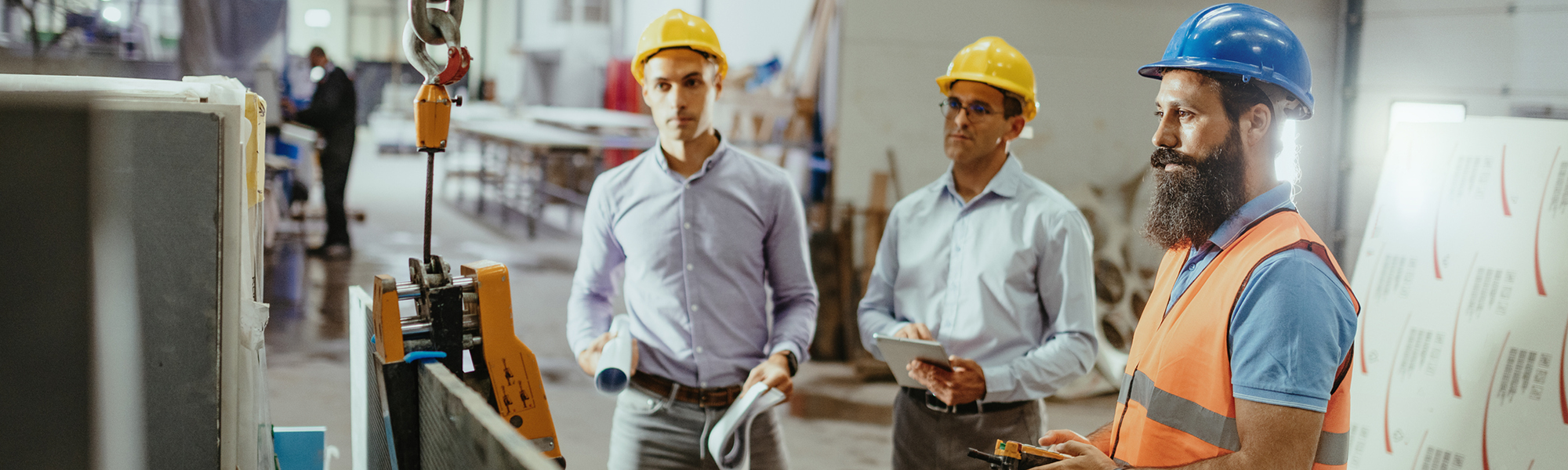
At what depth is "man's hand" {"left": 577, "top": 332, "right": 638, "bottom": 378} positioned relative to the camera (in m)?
2.24

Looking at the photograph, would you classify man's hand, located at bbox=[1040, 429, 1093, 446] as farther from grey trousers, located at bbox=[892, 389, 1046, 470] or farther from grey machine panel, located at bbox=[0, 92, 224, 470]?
grey machine panel, located at bbox=[0, 92, 224, 470]

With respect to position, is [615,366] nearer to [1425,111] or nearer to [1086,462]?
[1086,462]

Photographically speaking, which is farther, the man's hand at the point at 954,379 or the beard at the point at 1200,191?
the man's hand at the point at 954,379

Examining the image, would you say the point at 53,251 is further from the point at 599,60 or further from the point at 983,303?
the point at 599,60

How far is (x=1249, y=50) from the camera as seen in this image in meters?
→ 1.39

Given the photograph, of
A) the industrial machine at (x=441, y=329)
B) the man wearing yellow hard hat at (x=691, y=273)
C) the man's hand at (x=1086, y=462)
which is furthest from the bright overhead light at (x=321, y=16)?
the man's hand at (x=1086, y=462)

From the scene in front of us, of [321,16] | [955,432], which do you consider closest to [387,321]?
[955,432]

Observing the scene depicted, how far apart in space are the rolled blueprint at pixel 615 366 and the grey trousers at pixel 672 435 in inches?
4.5

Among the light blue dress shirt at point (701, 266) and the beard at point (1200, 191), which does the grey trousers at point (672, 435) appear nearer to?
the light blue dress shirt at point (701, 266)

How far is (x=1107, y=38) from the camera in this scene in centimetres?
611

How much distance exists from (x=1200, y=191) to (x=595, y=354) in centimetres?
137

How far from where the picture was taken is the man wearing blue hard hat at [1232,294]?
1232 millimetres

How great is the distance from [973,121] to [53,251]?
2142 mm

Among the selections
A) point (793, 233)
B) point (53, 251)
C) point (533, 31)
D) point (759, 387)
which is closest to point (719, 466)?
point (759, 387)
